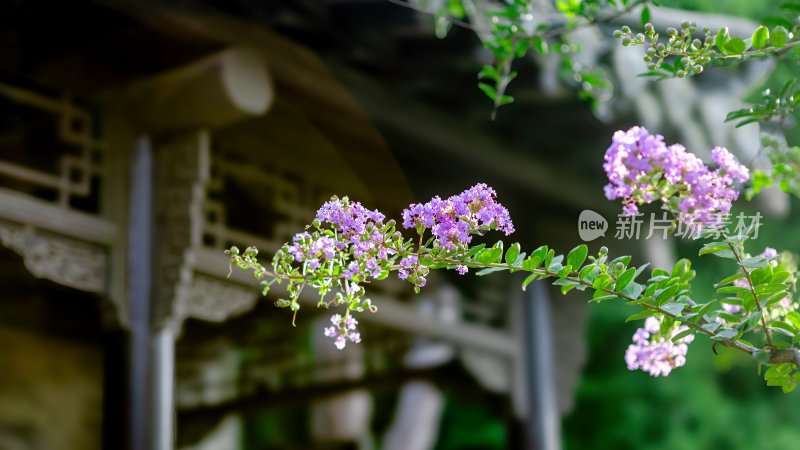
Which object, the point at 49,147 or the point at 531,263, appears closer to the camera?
the point at 531,263

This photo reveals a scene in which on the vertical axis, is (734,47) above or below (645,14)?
below

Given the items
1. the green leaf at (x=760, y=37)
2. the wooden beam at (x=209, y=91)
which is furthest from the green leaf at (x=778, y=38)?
the wooden beam at (x=209, y=91)

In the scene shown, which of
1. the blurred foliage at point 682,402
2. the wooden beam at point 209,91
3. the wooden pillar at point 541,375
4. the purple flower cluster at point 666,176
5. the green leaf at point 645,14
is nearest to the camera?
the purple flower cluster at point 666,176

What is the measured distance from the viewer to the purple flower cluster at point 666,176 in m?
0.88

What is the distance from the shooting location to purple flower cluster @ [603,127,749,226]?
885 millimetres

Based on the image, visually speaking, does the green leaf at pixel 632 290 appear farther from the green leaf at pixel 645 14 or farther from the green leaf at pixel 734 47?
the green leaf at pixel 645 14

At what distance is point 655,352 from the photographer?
3.49 ft

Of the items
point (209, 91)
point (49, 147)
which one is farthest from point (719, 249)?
point (49, 147)

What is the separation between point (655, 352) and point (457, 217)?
0.31 m

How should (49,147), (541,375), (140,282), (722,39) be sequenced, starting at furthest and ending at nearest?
(541,375) < (49,147) < (140,282) < (722,39)

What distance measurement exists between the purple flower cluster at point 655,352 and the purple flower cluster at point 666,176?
190 mm

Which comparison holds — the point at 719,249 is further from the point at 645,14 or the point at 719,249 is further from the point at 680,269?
the point at 645,14

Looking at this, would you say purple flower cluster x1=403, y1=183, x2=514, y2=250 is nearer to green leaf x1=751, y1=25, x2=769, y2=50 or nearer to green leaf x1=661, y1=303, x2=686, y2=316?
green leaf x1=661, y1=303, x2=686, y2=316

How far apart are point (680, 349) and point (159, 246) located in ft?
5.49
